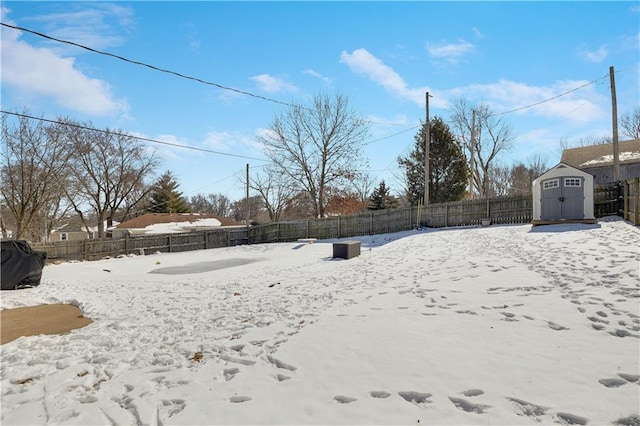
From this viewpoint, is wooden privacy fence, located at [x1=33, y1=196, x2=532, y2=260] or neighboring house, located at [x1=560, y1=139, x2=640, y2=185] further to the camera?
neighboring house, located at [x1=560, y1=139, x2=640, y2=185]

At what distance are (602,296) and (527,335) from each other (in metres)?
1.98

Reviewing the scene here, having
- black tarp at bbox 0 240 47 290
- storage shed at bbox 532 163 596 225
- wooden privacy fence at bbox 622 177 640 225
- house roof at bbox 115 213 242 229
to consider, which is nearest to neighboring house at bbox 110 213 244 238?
house roof at bbox 115 213 242 229

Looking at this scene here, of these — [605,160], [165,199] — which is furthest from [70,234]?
[605,160]

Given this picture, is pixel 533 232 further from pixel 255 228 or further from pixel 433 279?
pixel 255 228

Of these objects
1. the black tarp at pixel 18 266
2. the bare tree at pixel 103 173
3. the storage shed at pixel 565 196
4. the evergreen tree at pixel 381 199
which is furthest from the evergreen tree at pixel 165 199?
the storage shed at pixel 565 196

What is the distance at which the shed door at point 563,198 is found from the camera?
492 inches

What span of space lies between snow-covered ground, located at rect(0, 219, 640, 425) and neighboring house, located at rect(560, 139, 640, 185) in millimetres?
18836

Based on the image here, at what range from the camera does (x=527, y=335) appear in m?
3.66

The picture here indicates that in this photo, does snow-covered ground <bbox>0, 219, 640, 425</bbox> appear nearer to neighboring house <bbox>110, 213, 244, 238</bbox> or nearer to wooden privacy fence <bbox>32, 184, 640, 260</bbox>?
wooden privacy fence <bbox>32, 184, 640, 260</bbox>

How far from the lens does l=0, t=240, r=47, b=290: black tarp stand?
27.1ft

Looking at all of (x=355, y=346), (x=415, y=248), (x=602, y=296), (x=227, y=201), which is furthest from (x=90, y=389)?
(x=227, y=201)

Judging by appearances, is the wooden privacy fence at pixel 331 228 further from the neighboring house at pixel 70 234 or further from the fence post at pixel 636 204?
the neighboring house at pixel 70 234

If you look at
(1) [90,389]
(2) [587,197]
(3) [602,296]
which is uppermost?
(2) [587,197]

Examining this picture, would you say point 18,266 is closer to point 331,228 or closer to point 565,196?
point 331,228
